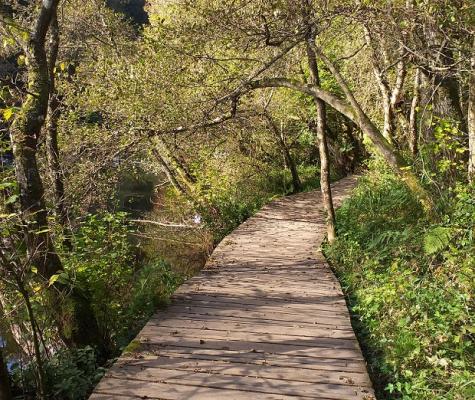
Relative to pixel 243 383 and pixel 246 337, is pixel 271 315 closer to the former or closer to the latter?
pixel 246 337

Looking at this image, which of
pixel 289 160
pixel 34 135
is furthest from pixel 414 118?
pixel 34 135

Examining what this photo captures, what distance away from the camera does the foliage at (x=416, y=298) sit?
13.1ft

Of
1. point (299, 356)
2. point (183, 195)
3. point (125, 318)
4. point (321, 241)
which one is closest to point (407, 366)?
point (299, 356)

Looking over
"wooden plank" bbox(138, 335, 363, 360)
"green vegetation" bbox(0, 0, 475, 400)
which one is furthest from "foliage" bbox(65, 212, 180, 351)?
"wooden plank" bbox(138, 335, 363, 360)

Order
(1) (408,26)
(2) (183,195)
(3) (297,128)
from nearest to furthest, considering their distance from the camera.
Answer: (1) (408,26), (2) (183,195), (3) (297,128)

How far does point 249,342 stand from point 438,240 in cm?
255

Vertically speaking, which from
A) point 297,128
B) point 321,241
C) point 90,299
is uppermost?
point 297,128

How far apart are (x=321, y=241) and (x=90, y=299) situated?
5085 millimetres

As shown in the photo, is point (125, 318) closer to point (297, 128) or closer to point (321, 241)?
point (321, 241)

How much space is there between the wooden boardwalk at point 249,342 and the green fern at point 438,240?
4.10 ft

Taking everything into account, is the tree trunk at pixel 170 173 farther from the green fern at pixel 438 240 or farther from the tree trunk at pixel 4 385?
the tree trunk at pixel 4 385

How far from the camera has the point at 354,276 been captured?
6828mm

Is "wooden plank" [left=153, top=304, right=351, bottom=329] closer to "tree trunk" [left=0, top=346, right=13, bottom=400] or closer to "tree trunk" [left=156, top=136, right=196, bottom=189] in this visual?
"tree trunk" [left=0, top=346, right=13, bottom=400]

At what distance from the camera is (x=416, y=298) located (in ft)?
16.0
